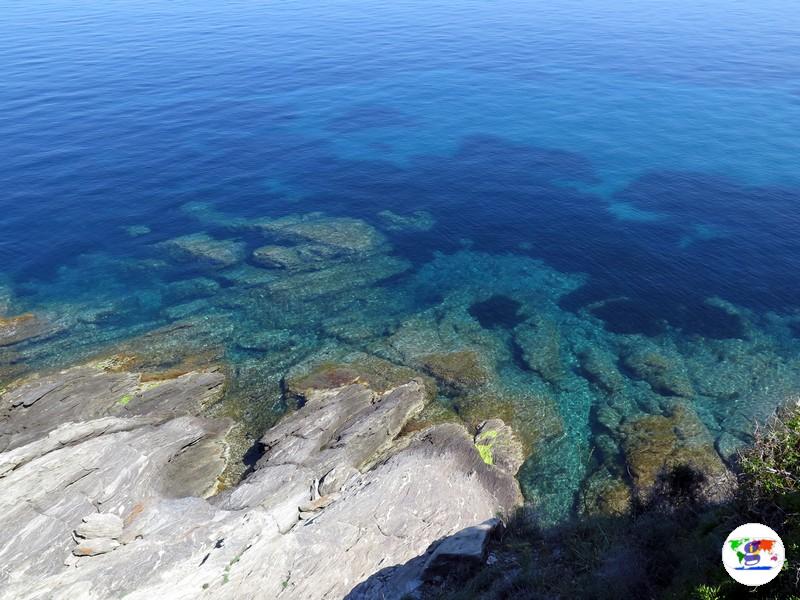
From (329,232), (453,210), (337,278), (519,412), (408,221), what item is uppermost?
(453,210)

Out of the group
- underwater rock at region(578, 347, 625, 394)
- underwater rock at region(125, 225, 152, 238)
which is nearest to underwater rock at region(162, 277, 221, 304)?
underwater rock at region(125, 225, 152, 238)

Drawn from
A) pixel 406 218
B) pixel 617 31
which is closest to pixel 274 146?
pixel 406 218

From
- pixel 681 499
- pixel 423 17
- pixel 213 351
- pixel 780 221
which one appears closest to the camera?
pixel 681 499

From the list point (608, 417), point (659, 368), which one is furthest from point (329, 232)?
point (659, 368)

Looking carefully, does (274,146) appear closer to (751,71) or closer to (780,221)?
(780,221)

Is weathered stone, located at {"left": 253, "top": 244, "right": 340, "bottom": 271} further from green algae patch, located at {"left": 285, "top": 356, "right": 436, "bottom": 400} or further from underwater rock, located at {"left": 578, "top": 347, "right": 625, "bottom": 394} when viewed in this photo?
underwater rock, located at {"left": 578, "top": 347, "right": 625, "bottom": 394}

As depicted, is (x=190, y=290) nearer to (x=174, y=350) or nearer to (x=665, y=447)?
(x=174, y=350)
